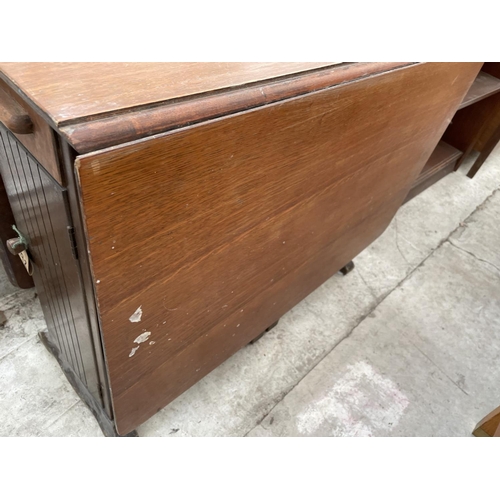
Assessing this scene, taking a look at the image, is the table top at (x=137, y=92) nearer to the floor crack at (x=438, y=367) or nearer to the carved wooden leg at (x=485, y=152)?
the floor crack at (x=438, y=367)

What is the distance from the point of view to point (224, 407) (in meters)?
1.25

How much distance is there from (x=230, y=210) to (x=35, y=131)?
309 millimetres

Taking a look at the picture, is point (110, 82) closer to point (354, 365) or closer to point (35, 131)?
point (35, 131)

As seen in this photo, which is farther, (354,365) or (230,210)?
(354,365)

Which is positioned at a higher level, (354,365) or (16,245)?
(16,245)

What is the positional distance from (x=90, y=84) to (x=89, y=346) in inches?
20.3

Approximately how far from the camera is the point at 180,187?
0.57 m

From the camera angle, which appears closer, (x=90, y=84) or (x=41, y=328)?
(x=90, y=84)

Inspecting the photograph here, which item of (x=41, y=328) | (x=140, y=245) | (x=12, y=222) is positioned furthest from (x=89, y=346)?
(x=41, y=328)

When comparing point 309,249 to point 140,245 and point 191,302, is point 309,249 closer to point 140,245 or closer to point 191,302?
point 191,302

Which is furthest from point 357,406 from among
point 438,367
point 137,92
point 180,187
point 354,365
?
point 137,92

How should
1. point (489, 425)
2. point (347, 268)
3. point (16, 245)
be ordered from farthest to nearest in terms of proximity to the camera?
1. point (347, 268)
2. point (489, 425)
3. point (16, 245)

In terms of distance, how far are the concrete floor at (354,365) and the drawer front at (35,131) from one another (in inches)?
34.4

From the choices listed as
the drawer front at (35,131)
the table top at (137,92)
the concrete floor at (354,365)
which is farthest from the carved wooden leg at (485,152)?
the drawer front at (35,131)
